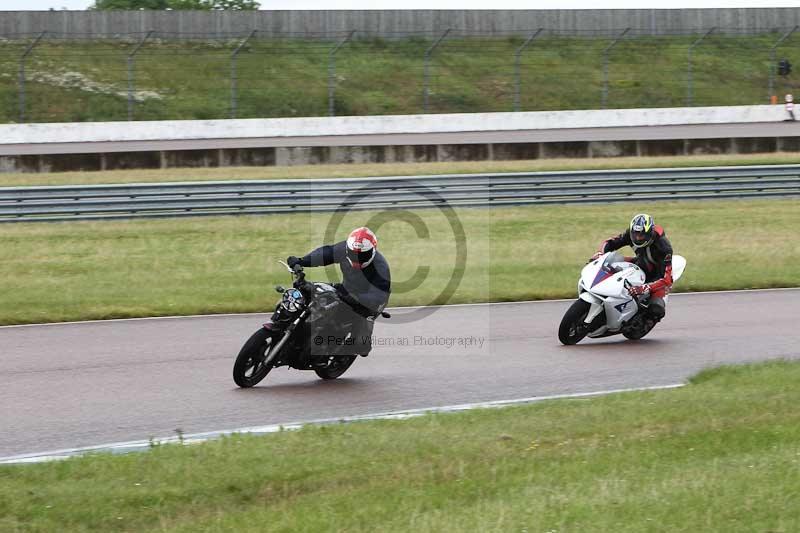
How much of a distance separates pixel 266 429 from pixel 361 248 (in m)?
2.09

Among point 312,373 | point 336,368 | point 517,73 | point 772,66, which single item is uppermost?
point 772,66

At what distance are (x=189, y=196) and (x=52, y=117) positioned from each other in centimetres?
1723

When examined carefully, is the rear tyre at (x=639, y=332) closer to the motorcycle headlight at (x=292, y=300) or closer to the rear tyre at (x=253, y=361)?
the motorcycle headlight at (x=292, y=300)

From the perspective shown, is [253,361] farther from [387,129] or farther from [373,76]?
[373,76]

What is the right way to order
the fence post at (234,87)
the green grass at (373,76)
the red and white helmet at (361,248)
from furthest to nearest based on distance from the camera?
1. the green grass at (373,76)
2. the fence post at (234,87)
3. the red and white helmet at (361,248)

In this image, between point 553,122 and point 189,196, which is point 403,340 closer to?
point 189,196

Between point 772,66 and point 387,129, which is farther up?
point 772,66

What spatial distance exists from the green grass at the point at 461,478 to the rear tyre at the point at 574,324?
11.2ft

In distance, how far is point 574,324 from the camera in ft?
38.7

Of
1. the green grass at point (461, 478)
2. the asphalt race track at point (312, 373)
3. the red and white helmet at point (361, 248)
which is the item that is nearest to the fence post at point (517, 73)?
the asphalt race track at point (312, 373)

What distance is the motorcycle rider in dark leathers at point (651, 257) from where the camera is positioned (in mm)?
12023

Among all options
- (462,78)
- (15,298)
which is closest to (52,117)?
(462,78)

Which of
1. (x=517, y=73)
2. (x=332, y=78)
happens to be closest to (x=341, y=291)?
(x=332, y=78)

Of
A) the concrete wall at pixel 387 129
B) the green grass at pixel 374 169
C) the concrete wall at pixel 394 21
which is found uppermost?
the concrete wall at pixel 394 21
